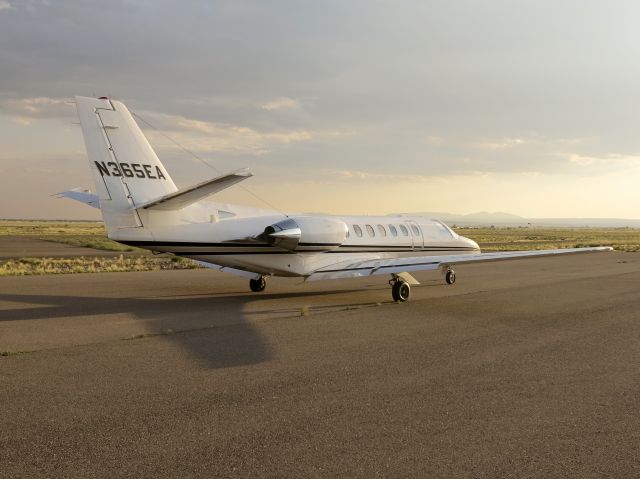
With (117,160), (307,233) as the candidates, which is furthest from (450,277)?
(117,160)

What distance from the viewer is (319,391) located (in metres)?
7.14

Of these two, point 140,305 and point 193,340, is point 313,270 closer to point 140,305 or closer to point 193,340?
point 140,305

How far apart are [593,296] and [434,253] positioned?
6.08 metres

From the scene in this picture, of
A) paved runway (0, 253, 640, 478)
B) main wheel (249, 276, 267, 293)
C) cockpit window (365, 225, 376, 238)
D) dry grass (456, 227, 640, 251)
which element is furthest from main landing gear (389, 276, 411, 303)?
dry grass (456, 227, 640, 251)

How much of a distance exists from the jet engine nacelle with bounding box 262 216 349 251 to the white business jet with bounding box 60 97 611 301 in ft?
0.10

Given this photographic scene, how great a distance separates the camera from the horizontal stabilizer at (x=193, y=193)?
12375 millimetres

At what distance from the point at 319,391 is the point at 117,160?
30.8 ft

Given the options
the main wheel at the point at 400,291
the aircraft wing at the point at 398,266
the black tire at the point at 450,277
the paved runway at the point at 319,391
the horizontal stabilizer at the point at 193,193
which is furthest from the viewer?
the black tire at the point at 450,277

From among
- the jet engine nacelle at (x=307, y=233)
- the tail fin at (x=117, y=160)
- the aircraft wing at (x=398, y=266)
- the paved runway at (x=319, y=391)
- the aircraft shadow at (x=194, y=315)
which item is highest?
the tail fin at (x=117, y=160)

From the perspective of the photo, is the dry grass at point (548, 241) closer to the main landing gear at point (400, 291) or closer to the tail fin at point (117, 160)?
the main landing gear at point (400, 291)

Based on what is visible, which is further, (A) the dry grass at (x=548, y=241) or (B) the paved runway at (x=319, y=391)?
(A) the dry grass at (x=548, y=241)

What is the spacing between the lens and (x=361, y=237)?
62.1ft

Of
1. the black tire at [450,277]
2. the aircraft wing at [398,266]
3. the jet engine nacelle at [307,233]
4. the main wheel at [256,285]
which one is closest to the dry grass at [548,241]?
the black tire at [450,277]

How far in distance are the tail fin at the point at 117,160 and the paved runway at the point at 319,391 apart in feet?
9.04
